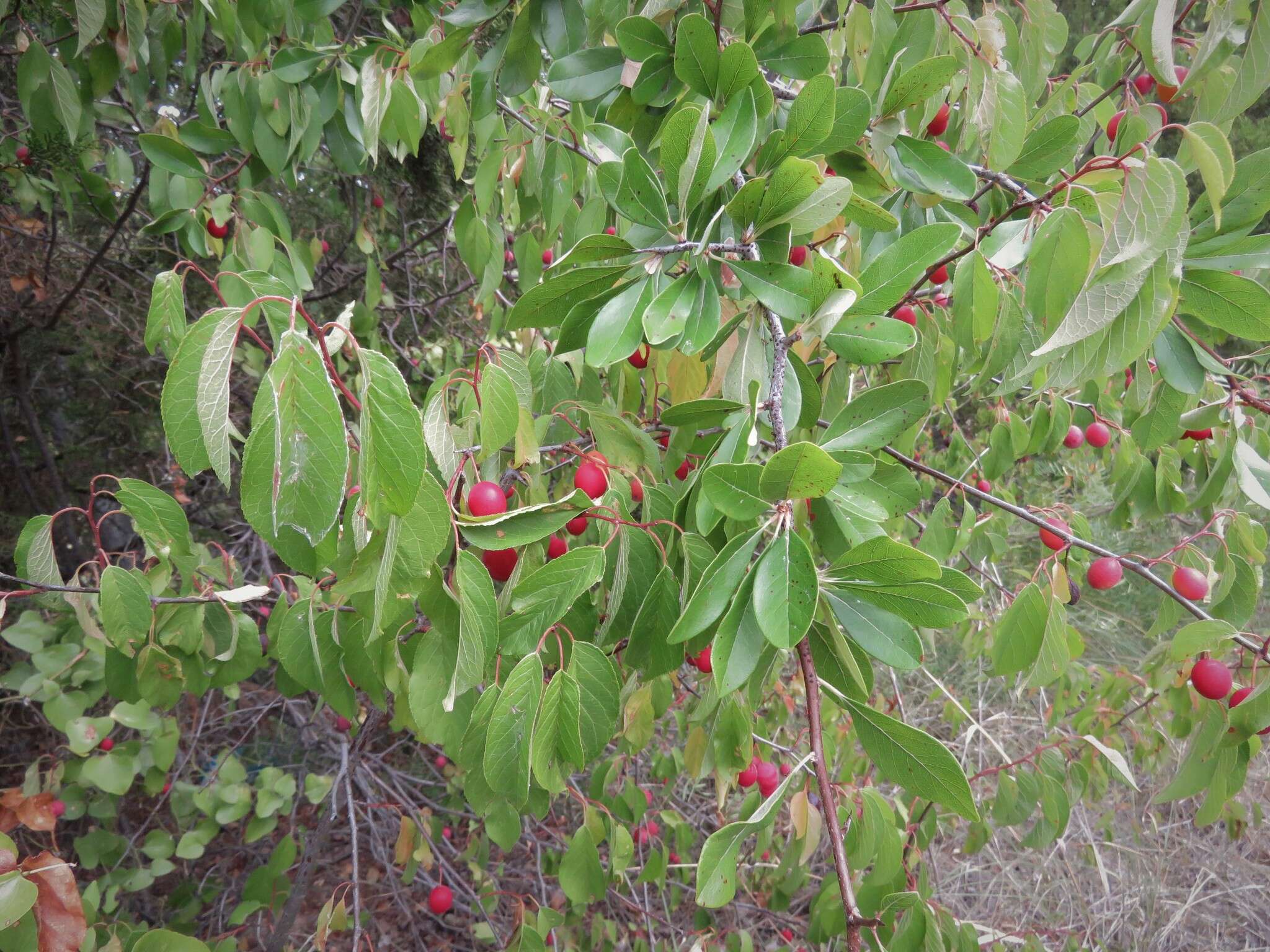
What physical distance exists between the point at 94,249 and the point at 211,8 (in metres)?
1.52

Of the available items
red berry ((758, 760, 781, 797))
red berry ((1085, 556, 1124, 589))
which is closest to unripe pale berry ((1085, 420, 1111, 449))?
red berry ((1085, 556, 1124, 589))

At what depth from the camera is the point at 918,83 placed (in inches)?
35.0

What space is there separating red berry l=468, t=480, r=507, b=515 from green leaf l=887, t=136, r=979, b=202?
731 mm

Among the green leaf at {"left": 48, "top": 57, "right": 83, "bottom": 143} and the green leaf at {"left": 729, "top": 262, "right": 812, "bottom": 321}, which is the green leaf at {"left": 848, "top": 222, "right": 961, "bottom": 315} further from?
the green leaf at {"left": 48, "top": 57, "right": 83, "bottom": 143}

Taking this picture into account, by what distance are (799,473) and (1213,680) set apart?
106cm

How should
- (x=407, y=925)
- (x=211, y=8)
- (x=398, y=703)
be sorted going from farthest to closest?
(x=407, y=925), (x=211, y=8), (x=398, y=703)

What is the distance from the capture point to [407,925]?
2.99 meters

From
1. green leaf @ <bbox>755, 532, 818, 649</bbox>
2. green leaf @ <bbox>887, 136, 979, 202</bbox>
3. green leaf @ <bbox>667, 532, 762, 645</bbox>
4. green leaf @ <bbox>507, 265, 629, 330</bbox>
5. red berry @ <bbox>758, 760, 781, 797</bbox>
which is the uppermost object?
green leaf @ <bbox>887, 136, 979, 202</bbox>

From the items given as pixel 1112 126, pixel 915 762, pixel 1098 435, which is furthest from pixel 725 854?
pixel 1098 435

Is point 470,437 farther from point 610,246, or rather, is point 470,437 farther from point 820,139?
point 820,139

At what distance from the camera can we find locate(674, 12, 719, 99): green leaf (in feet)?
2.58

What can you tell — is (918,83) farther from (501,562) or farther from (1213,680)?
(1213,680)

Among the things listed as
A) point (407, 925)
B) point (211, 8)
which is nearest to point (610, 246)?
point (211, 8)

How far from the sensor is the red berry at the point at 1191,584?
1300 millimetres
